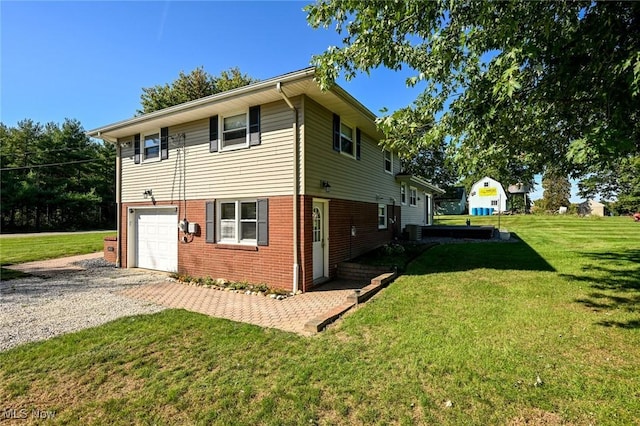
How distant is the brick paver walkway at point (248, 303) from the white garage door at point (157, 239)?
6.64ft

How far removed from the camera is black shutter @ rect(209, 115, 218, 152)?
9.06 meters

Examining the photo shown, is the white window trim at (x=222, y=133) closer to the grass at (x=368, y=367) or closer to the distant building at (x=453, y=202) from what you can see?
the grass at (x=368, y=367)

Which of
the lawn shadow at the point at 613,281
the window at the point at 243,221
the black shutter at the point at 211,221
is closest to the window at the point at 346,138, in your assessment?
the window at the point at 243,221

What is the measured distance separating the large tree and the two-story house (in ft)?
7.65

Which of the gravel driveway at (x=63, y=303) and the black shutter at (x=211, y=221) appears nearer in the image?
the gravel driveway at (x=63, y=303)

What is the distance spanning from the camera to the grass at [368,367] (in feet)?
9.71

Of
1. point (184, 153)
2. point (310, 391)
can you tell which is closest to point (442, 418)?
point (310, 391)

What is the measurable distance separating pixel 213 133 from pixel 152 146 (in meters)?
3.28

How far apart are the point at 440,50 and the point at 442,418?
455 cm

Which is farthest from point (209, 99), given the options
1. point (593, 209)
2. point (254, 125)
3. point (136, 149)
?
point (593, 209)

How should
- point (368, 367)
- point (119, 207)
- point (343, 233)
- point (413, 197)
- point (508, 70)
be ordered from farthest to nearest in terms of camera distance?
1. point (413, 197)
2. point (119, 207)
3. point (343, 233)
4. point (368, 367)
5. point (508, 70)

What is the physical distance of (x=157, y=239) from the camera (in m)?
10.9

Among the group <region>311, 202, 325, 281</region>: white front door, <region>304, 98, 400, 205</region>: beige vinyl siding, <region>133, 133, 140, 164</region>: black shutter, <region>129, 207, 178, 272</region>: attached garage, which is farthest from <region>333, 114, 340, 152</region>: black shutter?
<region>133, 133, 140, 164</region>: black shutter

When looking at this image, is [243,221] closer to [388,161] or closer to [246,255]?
[246,255]
